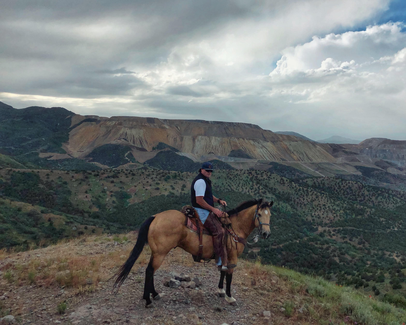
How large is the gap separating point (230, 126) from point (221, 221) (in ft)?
483

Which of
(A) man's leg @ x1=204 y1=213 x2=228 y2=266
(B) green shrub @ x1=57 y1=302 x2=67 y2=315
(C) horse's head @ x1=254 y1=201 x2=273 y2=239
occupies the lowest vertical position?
(B) green shrub @ x1=57 y1=302 x2=67 y2=315

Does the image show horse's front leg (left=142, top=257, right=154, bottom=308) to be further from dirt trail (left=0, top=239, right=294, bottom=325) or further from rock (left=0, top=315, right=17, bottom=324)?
rock (left=0, top=315, right=17, bottom=324)

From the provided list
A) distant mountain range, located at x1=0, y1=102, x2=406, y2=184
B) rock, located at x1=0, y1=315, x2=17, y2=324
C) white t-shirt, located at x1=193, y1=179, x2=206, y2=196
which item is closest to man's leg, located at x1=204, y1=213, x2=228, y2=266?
white t-shirt, located at x1=193, y1=179, x2=206, y2=196

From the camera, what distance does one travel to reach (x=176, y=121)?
152125 mm

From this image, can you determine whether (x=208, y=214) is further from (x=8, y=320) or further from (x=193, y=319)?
(x=8, y=320)

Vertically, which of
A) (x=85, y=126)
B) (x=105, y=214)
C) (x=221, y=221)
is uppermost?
(x=85, y=126)

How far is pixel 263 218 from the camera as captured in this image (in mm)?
6266

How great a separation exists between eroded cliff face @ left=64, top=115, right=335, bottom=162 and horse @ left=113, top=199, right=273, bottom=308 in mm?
116090

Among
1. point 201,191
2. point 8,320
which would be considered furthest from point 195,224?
point 8,320

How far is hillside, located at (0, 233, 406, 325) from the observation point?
→ 210 inches

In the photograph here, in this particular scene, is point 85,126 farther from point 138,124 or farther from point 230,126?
point 230,126

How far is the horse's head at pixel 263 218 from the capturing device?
617cm

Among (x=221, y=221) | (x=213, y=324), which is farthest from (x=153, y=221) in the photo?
(x=213, y=324)

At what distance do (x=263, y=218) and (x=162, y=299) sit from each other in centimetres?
316
